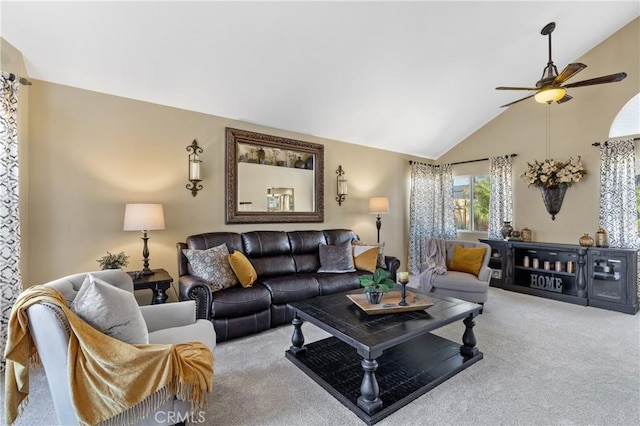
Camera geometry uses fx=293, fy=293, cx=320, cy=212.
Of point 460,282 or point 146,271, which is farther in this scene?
point 460,282

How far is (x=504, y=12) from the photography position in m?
3.48

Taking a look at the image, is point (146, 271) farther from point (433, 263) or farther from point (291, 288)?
point (433, 263)

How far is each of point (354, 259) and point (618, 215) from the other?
388cm

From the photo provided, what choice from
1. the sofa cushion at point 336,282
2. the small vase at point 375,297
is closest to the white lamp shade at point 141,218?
the sofa cushion at point 336,282

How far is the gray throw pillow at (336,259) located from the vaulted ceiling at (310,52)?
76.8 inches

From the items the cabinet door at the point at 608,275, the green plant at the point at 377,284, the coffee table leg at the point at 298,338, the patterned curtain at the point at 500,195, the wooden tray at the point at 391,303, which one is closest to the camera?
the wooden tray at the point at 391,303

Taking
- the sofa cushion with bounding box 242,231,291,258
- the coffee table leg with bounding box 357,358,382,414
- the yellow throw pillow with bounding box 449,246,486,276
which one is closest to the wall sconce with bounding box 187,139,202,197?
the sofa cushion with bounding box 242,231,291,258

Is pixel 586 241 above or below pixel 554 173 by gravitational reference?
below

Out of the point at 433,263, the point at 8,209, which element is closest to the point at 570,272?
the point at 433,263

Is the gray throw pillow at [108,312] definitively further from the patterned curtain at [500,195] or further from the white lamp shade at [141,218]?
the patterned curtain at [500,195]

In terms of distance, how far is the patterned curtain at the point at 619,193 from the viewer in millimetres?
4141

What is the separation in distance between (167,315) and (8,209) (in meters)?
1.57

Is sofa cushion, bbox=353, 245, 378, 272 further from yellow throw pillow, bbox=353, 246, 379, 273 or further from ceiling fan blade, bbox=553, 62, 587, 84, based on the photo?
ceiling fan blade, bbox=553, 62, 587, 84

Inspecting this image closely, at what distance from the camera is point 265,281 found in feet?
11.2
